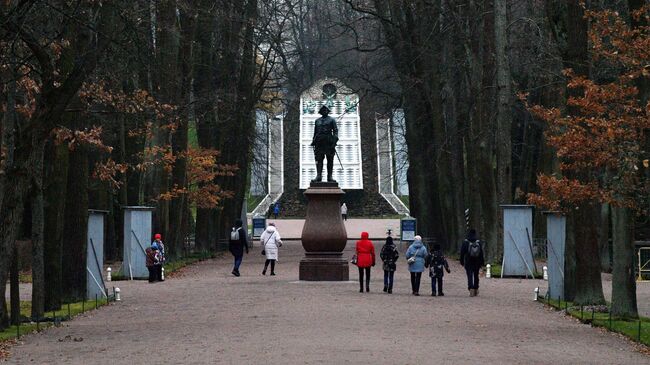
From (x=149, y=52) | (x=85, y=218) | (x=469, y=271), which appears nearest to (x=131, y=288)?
(x=85, y=218)

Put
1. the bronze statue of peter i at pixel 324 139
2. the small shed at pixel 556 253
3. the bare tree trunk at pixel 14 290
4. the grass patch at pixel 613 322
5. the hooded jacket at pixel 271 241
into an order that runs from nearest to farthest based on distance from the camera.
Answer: the grass patch at pixel 613 322, the bare tree trunk at pixel 14 290, the small shed at pixel 556 253, the bronze statue of peter i at pixel 324 139, the hooded jacket at pixel 271 241

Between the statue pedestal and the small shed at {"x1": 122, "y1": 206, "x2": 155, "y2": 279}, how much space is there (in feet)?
14.9

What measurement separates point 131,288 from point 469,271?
8571 millimetres

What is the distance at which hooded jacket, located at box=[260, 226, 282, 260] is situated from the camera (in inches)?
1451

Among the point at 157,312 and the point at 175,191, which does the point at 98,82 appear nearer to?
the point at 157,312

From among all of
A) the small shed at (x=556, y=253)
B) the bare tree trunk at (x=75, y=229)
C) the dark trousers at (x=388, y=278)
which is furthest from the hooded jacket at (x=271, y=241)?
the bare tree trunk at (x=75, y=229)

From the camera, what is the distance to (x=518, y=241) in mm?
36844

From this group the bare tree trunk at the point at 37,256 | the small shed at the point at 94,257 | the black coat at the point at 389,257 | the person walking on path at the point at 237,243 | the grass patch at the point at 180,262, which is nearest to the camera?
the bare tree trunk at the point at 37,256

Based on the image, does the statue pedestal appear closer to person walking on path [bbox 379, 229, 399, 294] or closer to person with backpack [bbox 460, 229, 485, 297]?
person walking on path [bbox 379, 229, 399, 294]

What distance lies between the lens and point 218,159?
54.7m

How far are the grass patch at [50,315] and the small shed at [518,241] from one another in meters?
12.7

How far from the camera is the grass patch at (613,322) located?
1943 centimetres

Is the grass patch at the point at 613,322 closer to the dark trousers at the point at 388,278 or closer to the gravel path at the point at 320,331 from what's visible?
the gravel path at the point at 320,331

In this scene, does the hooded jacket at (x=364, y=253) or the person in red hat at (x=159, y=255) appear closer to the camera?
the hooded jacket at (x=364, y=253)
